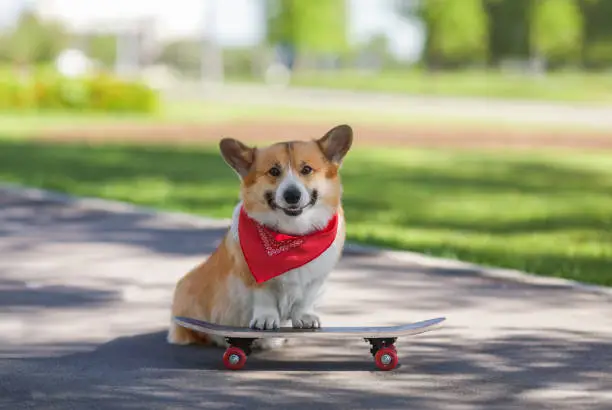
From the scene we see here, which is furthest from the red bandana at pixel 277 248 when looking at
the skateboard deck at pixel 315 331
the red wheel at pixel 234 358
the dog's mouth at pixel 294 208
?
the red wheel at pixel 234 358

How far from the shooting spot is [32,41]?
5178 centimetres

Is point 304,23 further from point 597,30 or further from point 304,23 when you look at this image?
point 597,30

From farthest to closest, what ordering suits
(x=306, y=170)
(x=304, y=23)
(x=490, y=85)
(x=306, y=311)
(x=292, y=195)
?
(x=304, y=23) → (x=490, y=85) → (x=306, y=311) → (x=306, y=170) → (x=292, y=195)

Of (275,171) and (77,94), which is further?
(77,94)

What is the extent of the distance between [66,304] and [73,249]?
2.72 m

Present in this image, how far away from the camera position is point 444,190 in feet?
57.5

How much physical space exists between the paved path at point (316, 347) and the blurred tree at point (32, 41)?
135 feet

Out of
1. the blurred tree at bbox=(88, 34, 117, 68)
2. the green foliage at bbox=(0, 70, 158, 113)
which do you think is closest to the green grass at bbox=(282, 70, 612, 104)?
the blurred tree at bbox=(88, 34, 117, 68)

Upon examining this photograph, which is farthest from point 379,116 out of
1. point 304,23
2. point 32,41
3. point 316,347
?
point 304,23

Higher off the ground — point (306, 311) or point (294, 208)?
point (294, 208)

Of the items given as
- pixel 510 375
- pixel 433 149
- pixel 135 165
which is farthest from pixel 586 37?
pixel 510 375

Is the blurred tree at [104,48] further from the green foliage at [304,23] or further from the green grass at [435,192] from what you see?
the green grass at [435,192]

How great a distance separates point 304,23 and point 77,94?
1575 inches

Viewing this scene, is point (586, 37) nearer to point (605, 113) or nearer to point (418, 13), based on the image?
point (418, 13)
